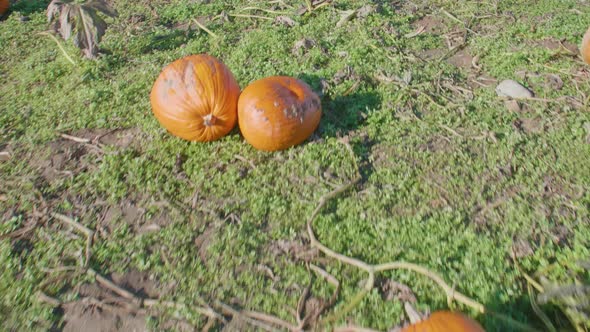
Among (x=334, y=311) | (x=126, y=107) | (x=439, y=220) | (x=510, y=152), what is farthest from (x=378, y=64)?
(x=334, y=311)

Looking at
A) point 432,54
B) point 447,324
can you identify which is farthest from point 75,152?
point 432,54

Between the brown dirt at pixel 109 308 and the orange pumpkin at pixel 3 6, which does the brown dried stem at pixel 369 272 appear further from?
the orange pumpkin at pixel 3 6

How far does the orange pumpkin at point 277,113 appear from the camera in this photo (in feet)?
11.0

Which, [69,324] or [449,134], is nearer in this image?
[69,324]

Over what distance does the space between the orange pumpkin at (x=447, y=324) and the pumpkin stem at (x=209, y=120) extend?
216cm

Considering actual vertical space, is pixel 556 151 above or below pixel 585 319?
below

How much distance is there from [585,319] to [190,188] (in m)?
2.65

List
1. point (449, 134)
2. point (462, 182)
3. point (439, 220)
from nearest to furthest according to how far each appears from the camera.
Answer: point (439, 220) < point (462, 182) < point (449, 134)

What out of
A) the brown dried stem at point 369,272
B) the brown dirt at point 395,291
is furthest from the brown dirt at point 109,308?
the brown dirt at point 395,291

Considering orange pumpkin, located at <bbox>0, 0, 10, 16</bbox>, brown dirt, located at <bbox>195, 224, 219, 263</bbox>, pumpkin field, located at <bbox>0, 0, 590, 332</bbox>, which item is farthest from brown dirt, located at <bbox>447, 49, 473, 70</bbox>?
orange pumpkin, located at <bbox>0, 0, 10, 16</bbox>

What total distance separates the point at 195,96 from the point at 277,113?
0.65 meters

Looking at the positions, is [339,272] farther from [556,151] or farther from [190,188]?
[556,151]

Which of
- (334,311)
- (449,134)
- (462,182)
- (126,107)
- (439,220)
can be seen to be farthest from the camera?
(126,107)

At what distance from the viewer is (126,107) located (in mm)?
4328
